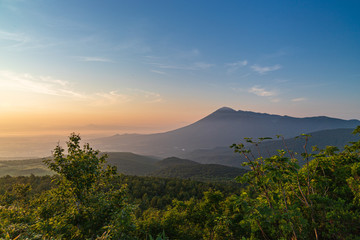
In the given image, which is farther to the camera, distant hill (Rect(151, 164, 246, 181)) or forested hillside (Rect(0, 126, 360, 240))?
distant hill (Rect(151, 164, 246, 181))

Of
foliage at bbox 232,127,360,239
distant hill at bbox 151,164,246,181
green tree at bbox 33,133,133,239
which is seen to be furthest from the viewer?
distant hill at bbox 151,164,246,181

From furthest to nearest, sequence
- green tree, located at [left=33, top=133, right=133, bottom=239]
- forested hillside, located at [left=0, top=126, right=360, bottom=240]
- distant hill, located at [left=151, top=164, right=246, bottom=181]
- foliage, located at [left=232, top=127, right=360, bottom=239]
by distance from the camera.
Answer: distant hill, located at [left=151, top=164, right=246, bottom=181], green tree, located at [left=33, top=133, right=133, bottom=239], forested hillside, located at [left=0, top=126, right=360, bottom=240], foliage, located at [left=232, top=127, right=360, bottom=239]

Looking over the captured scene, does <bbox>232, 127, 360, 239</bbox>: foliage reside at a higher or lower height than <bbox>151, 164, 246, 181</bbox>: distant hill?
higher

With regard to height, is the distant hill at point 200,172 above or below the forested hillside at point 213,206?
below

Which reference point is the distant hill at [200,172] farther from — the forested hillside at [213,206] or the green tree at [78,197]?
the green tree at [78,197]

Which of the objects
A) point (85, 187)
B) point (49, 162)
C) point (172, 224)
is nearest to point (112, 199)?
point (85, 187)

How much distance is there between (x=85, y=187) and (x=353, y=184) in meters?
15.1

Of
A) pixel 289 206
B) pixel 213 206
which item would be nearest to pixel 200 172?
pixel 213 206

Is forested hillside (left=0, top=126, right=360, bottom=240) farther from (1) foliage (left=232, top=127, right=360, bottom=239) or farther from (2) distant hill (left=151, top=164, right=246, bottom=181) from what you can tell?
(2) distant hill (left=151, top=164, right=246, bottom=181)

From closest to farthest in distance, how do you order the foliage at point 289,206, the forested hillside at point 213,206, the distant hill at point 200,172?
1. the foliage at point 289,206
2. the forested hillside at point 213,206
3. the distant hill at point 200,172

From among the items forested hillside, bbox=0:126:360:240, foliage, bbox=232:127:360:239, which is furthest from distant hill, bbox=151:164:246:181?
foliage, bbox=232:127:360:239

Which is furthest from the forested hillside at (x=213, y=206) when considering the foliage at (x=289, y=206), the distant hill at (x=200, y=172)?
the distant hill at (x=200, y=172)

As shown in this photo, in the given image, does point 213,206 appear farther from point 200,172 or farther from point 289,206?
point 200,172

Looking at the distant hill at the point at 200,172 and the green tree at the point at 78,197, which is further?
the distant hill at the point at 200,172
